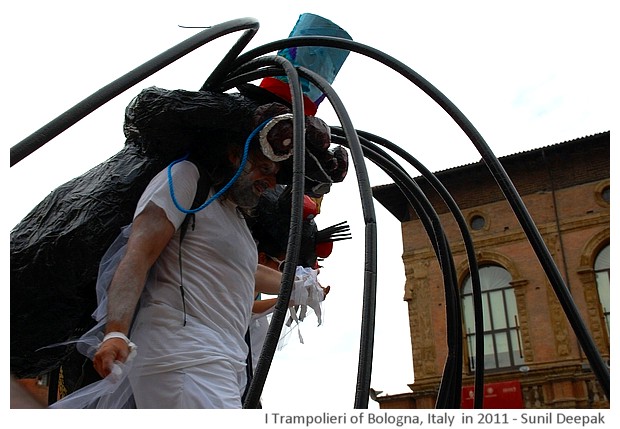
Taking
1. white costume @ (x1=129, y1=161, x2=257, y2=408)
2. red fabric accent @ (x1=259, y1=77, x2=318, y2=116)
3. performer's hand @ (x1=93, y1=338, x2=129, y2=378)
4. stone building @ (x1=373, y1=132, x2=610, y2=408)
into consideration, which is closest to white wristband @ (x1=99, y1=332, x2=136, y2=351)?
performer's hand @ (x1=93, y1=338, x2=129, y2=378)

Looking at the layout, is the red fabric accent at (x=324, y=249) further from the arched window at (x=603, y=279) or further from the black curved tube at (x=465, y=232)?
the arched window at (x=603, y=279)

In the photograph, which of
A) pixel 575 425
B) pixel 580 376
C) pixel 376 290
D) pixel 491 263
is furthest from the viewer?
pixel 491 263

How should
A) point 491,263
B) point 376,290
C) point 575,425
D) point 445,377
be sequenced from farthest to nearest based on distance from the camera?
point 491,263 → point 445,377 → point 376,290 → point 575,425

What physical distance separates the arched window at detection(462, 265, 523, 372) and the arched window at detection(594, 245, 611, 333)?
1.75m

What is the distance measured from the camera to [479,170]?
16.1m

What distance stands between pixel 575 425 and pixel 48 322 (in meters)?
1.43

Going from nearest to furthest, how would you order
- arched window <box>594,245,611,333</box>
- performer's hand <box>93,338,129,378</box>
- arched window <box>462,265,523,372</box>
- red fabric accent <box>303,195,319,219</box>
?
performer's hand <box>93,338,129,378</box>, red fabric accent <box>303,195,319,219</box>, arched window <box>594,245,611,333</box>, arched window <box>462,265,523,372</box>

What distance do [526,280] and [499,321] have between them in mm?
1069

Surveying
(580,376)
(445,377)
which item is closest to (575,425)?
(445,377)

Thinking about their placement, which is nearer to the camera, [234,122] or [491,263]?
[234,122]

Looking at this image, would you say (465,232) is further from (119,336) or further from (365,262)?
(119,336)

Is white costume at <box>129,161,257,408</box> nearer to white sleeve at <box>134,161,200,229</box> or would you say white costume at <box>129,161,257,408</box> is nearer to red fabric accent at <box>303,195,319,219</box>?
white sleeve at <box>134,161,200,229</box>

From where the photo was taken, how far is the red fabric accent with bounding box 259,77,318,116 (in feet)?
7.78

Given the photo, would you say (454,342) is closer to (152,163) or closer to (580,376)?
(152,163)
